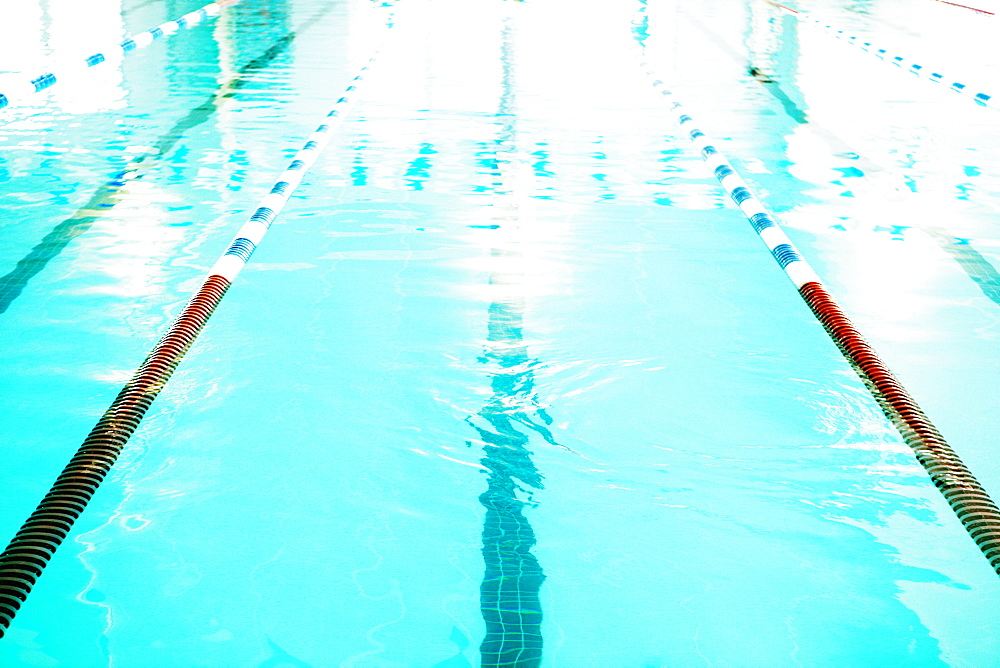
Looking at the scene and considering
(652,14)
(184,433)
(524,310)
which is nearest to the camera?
(184,433)

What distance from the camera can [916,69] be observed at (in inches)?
311

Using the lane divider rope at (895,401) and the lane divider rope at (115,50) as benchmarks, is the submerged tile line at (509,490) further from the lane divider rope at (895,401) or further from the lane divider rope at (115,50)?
the lane divider rope at (115,50)

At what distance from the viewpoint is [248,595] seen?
1.76 m

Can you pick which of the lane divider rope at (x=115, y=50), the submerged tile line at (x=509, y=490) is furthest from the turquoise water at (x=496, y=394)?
the lane divider rope at (x=115, y=50)

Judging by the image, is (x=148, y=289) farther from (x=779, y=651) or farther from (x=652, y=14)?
(x=652, y=14)

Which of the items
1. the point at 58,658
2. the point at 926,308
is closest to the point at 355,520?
the point at 58,658

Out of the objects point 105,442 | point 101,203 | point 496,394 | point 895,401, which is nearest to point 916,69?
point 895,401

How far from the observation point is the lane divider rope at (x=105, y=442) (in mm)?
1637

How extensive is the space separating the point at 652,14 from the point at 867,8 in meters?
3.29

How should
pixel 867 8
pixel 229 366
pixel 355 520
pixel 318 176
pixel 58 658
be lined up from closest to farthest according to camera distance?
pixel 58 658 < pixel 355 520 < pixel 229 366 < pixel 318 176 < pixel 867 8

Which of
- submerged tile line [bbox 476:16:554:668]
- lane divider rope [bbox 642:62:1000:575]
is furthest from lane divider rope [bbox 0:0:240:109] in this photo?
lane divider rope [bbox 642:62:1000:575]

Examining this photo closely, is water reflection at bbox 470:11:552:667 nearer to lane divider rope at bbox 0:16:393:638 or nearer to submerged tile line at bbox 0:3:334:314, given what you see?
lane divider rope at bbox 0:16:393:638

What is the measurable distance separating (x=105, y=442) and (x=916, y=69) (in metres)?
7.75

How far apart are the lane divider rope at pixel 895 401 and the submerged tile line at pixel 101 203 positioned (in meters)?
2.20
